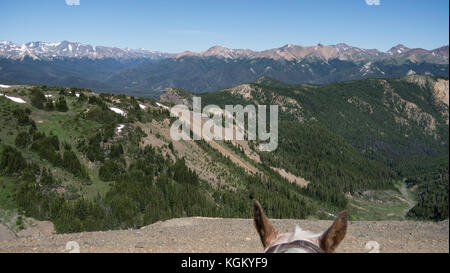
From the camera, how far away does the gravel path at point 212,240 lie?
1195 cm

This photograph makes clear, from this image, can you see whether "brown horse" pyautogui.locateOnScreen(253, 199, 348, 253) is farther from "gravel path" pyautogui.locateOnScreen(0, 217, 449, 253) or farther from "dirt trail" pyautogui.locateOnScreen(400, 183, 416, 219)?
"dirt trail" pyautogui.locateOnScreen(400, 183, 416, 219)

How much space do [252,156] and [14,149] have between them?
7441 centimetres

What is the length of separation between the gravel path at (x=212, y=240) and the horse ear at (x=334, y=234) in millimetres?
10438

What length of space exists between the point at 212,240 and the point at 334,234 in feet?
41.4

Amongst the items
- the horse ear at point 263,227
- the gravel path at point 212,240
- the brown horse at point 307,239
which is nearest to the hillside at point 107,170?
the gravel path at point 212,240

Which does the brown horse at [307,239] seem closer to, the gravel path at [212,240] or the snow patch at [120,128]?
the gravel path at [212,240]

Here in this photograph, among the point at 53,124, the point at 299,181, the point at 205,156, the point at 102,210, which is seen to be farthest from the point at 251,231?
the point at 299,181

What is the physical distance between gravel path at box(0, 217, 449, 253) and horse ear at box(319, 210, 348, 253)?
1044 cm

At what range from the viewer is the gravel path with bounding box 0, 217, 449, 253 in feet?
39.2

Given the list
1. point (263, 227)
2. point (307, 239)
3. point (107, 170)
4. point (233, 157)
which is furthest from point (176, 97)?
point (307, 239)

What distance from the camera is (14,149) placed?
34688 millimetres

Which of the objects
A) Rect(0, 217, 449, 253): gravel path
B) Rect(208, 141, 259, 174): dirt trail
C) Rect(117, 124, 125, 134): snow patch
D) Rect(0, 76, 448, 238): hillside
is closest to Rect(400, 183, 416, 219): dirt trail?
Rect(0, 76, 448, 238): hillside

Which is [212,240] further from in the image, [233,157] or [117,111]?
[233,157]

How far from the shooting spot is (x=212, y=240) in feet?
47.2
